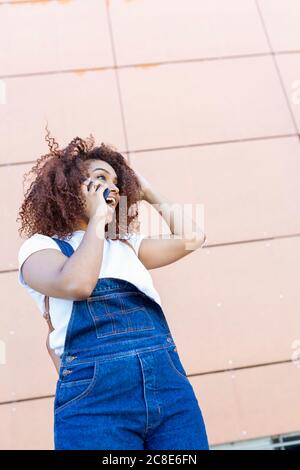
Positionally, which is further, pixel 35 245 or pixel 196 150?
pixel 196 150

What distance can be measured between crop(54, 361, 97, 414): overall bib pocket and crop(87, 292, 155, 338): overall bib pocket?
7 cm

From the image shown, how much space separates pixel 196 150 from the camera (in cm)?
238

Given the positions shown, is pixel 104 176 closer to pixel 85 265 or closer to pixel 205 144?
pixel 85 265


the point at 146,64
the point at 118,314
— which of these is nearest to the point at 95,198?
the point at 118,314

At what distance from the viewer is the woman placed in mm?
892

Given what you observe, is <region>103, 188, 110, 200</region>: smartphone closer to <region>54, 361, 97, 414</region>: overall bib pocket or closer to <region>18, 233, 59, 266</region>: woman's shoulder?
<region>18, 233, 59, 266</region>: woman's shoulder

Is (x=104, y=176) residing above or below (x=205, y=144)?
below

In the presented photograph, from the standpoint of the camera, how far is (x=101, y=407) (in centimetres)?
89

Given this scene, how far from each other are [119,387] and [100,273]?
0.24 meters

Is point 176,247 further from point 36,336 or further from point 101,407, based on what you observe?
point 36,336

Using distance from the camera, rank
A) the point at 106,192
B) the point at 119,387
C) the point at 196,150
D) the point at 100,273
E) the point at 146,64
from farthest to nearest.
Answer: the point at 146,64, the point at 196,150, the point at 106,192, the point at 100,273, the point at 119,387

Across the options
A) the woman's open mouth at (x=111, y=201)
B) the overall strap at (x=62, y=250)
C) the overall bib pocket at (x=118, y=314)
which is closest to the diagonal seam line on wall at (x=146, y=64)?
the woman's open mouth at (x=111, y=201)

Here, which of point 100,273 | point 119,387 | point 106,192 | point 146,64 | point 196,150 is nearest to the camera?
point 119,387

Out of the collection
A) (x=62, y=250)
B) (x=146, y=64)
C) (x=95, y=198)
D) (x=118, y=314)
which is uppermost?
(x=146, y=64)
